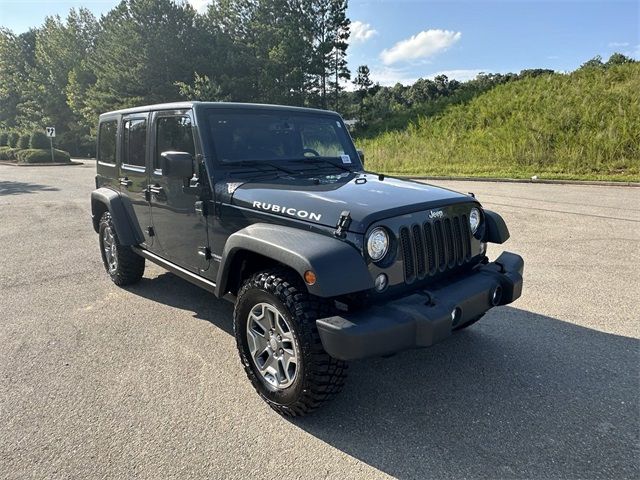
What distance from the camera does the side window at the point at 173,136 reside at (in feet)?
11.8

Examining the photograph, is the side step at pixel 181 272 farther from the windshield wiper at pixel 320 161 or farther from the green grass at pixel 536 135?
the green grass at pixel 536 135

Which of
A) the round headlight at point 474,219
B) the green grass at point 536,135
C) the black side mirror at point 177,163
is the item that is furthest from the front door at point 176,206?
the green grass at point 536,135

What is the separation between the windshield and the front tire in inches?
47.6

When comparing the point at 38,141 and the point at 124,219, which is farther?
the point at 38,141

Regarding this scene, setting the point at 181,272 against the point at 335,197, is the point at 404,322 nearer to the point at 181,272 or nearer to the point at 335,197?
the point at 335,197

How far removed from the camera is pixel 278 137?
12.6 feet

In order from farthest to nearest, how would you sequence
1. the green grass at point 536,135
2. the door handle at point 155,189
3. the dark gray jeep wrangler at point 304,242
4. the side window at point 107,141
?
1. the green grass at point 536,135
2. the side window at point 107,141
3. the door handle at point 155,189
4. the dark gray jeep wrangler at point 304,242

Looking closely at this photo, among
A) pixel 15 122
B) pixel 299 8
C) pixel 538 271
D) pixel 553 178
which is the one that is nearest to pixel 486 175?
pixel 553 178

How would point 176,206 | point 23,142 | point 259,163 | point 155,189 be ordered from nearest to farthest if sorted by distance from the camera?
point 259,163
point 176,206
point 155,189
point 23,142

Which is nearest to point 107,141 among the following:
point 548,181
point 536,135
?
point 548,181

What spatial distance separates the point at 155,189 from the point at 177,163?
0.99m

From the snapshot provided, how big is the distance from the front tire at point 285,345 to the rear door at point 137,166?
6.47 ft

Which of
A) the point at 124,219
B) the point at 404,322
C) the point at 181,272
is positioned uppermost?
the point at 124,219

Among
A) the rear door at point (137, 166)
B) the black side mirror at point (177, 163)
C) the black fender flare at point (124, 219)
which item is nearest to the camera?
the black side mirror at point (177, 163)
